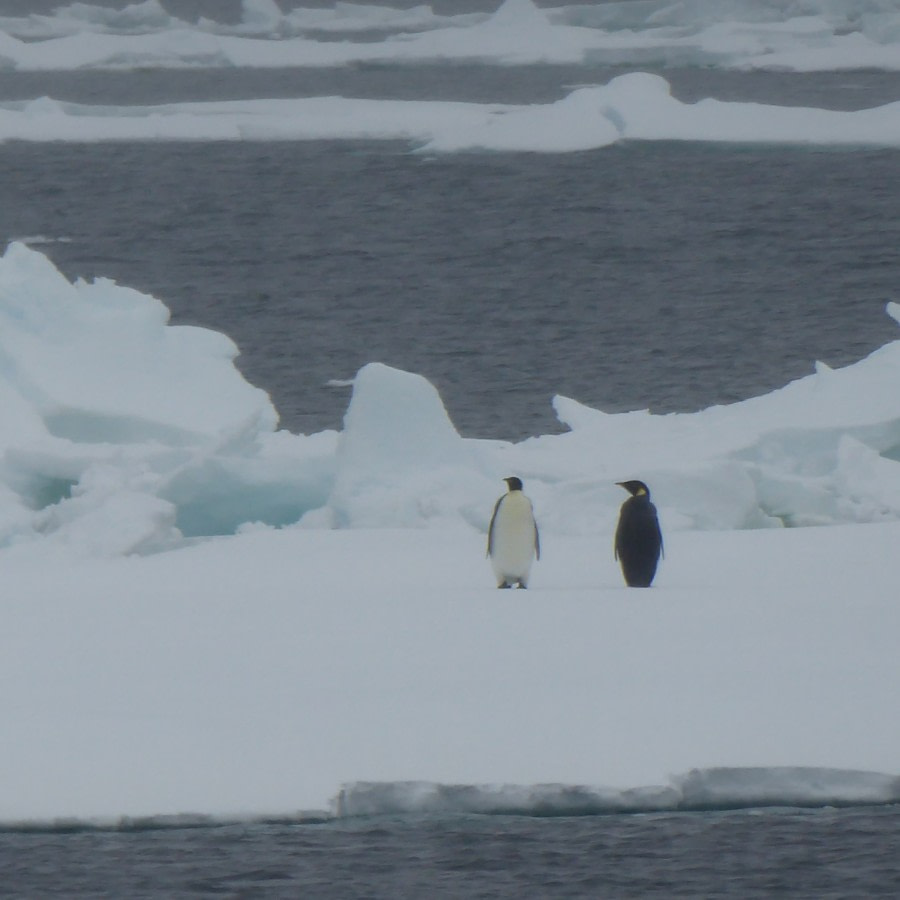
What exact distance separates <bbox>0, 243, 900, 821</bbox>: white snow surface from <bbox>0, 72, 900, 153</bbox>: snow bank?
1787 centimetres

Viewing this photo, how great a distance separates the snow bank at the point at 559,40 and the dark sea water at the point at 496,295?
3.09 feet

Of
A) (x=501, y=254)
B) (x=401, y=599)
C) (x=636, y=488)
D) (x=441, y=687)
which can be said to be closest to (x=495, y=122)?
(x=501, y=254)

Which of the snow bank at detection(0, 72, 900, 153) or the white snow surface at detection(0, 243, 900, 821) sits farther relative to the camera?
the snow bank at detection(0, 72, 900, 153)

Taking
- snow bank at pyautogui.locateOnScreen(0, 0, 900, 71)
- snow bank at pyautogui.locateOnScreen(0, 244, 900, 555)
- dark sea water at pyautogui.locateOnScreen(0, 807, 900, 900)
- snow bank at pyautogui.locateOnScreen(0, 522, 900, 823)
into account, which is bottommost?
dark sea water at pyautogui.locateOnScreen(0, 807, 900, 900)

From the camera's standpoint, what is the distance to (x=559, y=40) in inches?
1647

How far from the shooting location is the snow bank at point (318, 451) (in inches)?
386

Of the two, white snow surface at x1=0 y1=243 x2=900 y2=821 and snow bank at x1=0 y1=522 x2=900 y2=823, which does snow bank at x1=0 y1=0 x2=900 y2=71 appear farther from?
snow bank at x1=0 y1=522 x2=900 y2=823

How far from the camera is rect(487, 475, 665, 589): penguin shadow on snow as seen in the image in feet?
27.0

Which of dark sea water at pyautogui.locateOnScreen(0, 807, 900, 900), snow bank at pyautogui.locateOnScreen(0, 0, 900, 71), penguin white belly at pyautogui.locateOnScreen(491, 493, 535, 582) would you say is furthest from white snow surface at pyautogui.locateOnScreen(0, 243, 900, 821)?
snow bank at pyautogui.locateOnScreen(0, 0, 900, 71)

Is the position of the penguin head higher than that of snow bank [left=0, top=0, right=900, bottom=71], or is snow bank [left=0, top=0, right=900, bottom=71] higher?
snow bank [left=0, top=0, right=900, bottom=71]

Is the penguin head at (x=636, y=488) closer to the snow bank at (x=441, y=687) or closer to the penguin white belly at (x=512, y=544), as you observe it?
the snow bank at (x=441, y=687)

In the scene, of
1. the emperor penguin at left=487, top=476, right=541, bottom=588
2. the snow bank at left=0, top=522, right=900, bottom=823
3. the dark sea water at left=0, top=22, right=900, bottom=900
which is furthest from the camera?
the emperor penguin at left=487, top=476, right=541, bottom=588

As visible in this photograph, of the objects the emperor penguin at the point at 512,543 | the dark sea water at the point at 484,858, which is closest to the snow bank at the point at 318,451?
the emperor penguin at the point at 512,543

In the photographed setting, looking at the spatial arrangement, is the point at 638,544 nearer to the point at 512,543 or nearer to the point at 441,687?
the point at 512,543
